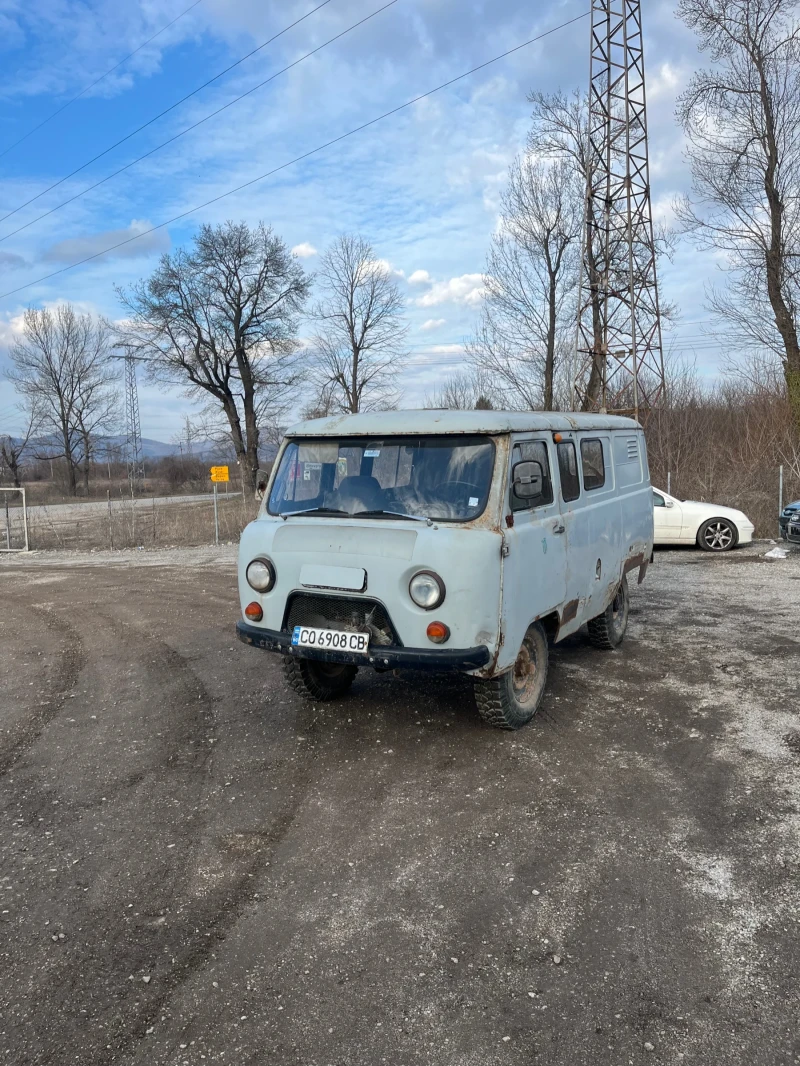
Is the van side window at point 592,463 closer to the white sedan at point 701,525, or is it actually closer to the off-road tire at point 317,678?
the off-road tire at point 317,678

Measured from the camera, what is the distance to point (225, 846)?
3998mm

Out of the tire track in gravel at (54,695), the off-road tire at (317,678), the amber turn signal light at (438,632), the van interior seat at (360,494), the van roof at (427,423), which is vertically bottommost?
the tire track in gravel at (54,695)

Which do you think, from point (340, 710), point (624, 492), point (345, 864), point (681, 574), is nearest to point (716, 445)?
point (681, 574)

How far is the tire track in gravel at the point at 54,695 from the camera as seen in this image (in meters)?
5.42

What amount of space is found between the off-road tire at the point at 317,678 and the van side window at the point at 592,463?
8.38 feet

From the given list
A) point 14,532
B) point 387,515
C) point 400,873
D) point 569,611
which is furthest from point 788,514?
point 14,532

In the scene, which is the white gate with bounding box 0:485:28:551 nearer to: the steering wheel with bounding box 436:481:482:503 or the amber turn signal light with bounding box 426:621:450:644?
the steering wheel with bounding box 436:481:482:503

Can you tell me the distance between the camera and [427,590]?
15.3 ft

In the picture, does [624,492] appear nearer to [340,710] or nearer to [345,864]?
[340,710]

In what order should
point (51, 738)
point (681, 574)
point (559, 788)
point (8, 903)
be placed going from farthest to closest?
point (681, 574) → point (51, 738) → point (559, 788) → point (8, 903)

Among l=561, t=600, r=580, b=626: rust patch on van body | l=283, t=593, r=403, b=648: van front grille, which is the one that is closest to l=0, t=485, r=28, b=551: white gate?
l=283, t=593, r=403, b=648: van front grille

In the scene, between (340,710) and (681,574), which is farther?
(681,574)

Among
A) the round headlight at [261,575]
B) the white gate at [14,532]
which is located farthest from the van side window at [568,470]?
the white gate at [14,532]

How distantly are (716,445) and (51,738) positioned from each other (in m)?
23.0
